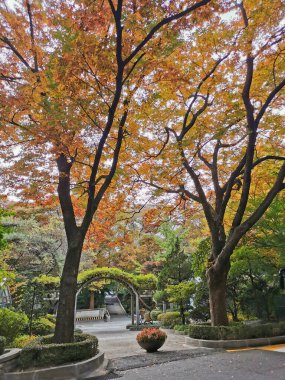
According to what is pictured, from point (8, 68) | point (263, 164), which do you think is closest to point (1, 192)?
point (8, 68)

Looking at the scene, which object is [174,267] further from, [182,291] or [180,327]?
[180,327]

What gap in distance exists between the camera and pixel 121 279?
17.8 meters

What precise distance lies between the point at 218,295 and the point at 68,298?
17.6 feet

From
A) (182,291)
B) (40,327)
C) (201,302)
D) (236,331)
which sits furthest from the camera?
(201,302)

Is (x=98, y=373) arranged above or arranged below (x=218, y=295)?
below

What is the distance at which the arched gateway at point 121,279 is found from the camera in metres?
16.8

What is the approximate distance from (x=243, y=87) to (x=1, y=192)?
955 cm

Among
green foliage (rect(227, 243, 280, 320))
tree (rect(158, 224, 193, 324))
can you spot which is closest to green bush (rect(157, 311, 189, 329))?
tree (rect(158, 224, 193, 324))

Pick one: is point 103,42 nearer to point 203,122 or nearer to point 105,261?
point 203,122

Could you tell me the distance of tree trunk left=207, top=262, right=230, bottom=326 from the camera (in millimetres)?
10580

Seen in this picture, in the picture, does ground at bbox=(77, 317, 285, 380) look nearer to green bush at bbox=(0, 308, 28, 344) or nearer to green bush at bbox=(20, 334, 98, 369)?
green bush at bbox=(20, 334, 98, 369)

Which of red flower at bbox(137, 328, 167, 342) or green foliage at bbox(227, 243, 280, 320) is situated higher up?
green foliage at bbox(227, 243, 280, 320)

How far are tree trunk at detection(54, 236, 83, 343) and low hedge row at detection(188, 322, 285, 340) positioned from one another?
4.62 metres

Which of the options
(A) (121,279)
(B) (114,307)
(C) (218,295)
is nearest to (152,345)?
(C) (218,295)
